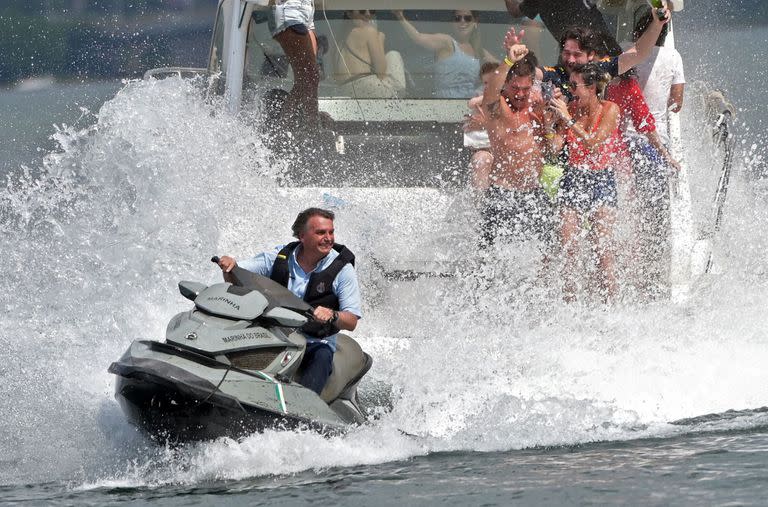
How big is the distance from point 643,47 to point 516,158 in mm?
1087

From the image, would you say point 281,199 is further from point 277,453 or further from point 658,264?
point 277,453

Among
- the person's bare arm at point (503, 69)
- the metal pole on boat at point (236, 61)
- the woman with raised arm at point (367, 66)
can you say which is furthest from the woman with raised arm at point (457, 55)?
the metal pole on boat at point (236, 61)

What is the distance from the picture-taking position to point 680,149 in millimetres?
9406

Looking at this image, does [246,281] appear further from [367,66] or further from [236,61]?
[236,61]

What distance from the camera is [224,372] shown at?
19.0 feet

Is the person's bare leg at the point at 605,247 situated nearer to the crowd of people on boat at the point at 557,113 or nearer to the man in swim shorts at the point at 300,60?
the crowd of people on boat at the point at 557,113

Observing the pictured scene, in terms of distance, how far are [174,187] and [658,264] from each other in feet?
11.1

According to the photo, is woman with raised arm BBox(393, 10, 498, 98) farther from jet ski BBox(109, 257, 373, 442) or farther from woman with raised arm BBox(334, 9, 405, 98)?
jet ski BBox(109, 257, 373, 442)

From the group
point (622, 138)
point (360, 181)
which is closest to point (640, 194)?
point (622, 138)

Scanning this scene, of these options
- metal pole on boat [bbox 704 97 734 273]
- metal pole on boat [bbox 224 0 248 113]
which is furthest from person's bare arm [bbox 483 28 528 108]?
metal pole on boat [bbox 224 0 248 113]

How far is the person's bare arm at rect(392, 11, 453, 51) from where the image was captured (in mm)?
9492

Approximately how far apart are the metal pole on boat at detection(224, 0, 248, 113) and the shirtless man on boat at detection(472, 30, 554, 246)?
206cm

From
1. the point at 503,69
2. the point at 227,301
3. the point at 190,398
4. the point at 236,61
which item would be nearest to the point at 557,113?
the point at 503,69

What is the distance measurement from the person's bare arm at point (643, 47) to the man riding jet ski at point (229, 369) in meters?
3.23
